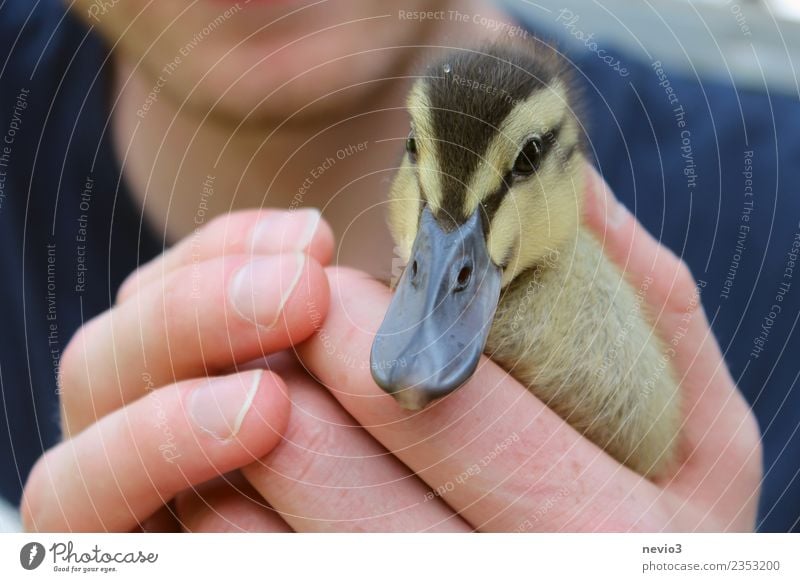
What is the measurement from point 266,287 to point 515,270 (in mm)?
176

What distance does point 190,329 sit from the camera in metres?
0.48

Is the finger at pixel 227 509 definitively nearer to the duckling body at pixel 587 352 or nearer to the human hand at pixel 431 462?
the human hand at pixel 431 462

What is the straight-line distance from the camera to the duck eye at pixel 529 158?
0.46 meters

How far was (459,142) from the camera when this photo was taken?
439mm

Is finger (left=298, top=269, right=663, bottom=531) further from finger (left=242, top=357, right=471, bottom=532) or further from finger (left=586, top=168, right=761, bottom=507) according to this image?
finger (left=586, top=168, right=761, bottom=507)

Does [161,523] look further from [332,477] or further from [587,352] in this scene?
[587,352]

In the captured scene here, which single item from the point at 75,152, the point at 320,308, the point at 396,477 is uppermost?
the point at 75,152

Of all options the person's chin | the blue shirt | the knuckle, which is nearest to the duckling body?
the blue shirt

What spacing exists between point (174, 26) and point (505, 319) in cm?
37

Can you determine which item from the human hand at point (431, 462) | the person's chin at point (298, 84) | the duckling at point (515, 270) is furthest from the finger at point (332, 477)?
the person's chin at point (298, 84)

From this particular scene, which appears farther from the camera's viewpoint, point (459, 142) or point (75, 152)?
point (75, 152)

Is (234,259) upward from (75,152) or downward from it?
downward
